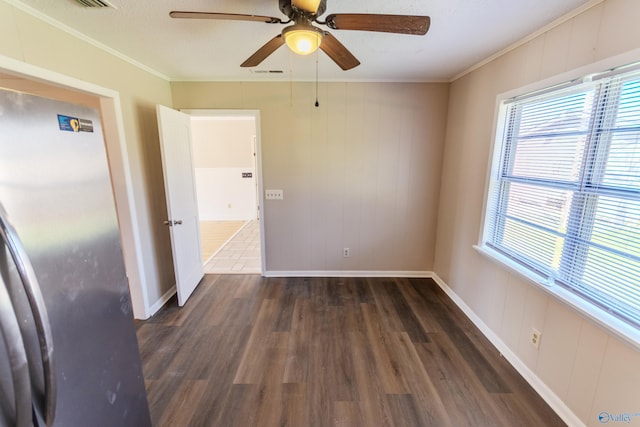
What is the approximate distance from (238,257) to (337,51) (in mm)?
3357

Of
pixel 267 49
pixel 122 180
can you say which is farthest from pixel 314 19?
pixel 122 180

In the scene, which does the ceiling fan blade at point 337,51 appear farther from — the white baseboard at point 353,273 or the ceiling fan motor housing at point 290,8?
the white baseboard at point 353,273

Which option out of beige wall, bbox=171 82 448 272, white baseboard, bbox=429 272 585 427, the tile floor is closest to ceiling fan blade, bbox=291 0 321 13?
beige wall, bbox=171 82 448 272

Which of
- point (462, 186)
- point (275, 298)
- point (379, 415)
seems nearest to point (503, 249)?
point (462, 186)

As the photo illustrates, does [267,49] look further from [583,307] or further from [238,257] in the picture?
[238,257]

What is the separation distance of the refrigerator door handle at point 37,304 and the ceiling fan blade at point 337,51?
1.49 metres

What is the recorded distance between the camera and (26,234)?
2.52 ft

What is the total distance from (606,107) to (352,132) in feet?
6.87

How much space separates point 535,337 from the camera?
71.3 inches

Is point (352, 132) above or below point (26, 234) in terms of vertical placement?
above

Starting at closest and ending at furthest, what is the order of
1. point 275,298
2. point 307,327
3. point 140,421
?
point 140,421 < point 307,327 < point 275,298

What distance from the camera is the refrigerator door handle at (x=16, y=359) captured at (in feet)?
2.22

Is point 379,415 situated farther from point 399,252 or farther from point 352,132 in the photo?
point 352,132

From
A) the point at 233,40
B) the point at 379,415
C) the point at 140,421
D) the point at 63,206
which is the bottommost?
the point at 379,415
